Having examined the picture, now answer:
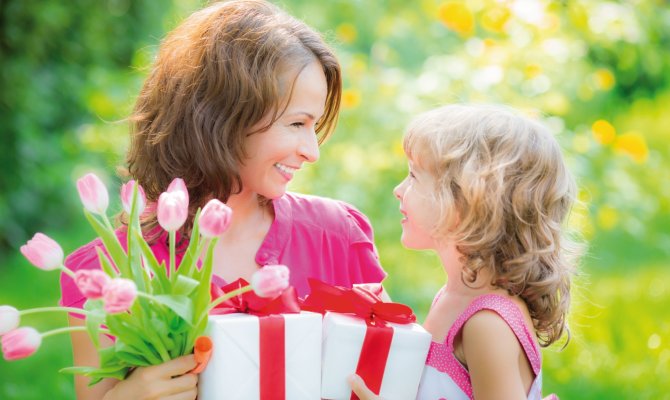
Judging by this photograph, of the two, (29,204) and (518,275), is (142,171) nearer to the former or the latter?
A: (518,275)

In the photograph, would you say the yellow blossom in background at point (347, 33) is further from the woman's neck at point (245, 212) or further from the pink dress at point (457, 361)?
the pink dress at point (457, 361)

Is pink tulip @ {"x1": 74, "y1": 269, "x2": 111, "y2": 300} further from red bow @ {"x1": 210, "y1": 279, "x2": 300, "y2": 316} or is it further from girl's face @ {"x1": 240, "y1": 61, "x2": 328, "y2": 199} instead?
girl's face @ {"x1": 240, "y1": 61, "x2": 328, "y2": 199}

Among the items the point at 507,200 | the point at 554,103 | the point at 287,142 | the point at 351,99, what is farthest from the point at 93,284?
the point at 554,103

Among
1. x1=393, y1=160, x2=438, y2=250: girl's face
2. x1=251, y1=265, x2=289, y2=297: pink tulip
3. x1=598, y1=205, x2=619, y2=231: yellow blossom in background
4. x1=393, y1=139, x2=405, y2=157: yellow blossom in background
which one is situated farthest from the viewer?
x1=598, y1=205, x2=619, y2=231: yellow blossom in background

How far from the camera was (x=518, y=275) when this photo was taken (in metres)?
2.14

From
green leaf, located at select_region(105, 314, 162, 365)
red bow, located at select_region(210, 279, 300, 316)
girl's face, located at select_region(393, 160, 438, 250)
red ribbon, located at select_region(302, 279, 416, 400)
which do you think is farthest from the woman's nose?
green leaf, located at select_region(105, 314, 162, 365)

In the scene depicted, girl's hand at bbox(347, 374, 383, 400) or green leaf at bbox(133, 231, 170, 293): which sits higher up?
green leaf at bbox(133, 231, 170, 293)

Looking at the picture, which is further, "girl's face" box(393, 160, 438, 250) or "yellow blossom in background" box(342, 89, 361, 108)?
Answer: "yellow blossom in background" box(342, 89, 361, 108)

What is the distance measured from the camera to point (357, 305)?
6.94ft

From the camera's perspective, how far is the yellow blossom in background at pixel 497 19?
4699 mm

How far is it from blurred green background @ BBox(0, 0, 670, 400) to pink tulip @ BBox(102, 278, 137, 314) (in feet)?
6.34

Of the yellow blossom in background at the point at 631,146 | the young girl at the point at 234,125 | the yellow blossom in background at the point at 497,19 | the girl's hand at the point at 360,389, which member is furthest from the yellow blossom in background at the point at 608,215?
the girl's hand at the point at 360,389

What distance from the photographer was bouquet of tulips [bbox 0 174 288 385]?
1737mm

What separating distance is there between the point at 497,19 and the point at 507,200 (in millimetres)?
2727
